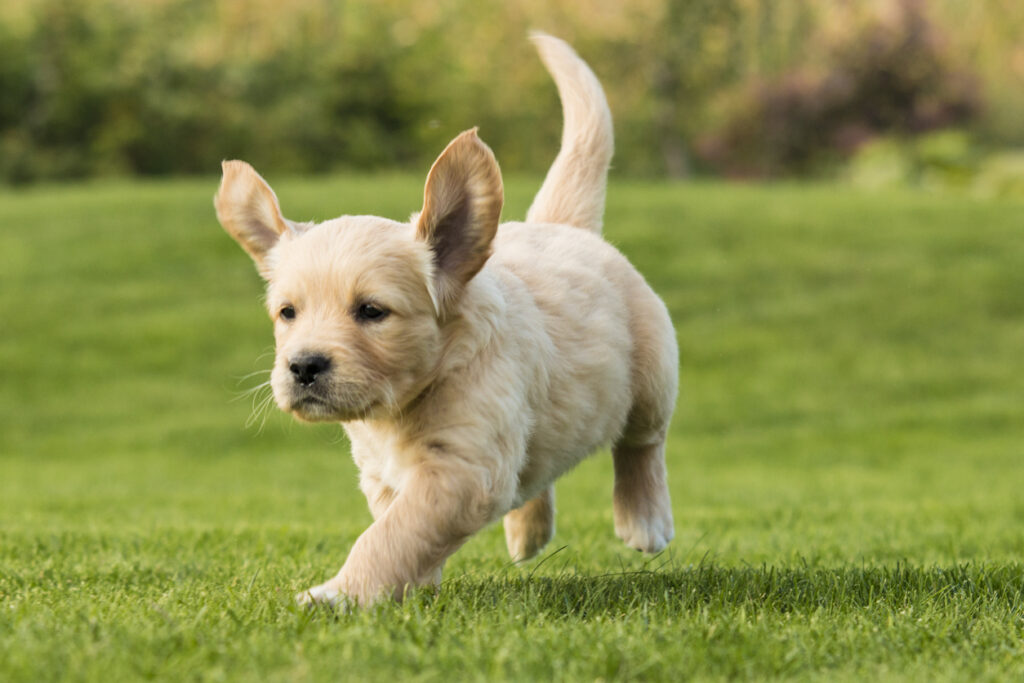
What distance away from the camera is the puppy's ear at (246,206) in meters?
3.64

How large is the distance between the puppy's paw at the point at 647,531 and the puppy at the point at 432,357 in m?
0.55

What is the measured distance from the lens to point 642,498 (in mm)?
4523

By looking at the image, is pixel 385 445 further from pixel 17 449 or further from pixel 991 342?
pixel 991 342

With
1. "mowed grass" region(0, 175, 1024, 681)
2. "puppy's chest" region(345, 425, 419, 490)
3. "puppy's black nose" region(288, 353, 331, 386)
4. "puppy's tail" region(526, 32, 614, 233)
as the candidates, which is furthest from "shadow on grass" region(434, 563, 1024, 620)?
"puppy's tail" region(526, 32, 614, 233)

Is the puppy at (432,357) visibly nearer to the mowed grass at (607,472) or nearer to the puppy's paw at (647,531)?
the mowed grass at (607,472)

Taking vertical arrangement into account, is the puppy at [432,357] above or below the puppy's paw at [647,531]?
above

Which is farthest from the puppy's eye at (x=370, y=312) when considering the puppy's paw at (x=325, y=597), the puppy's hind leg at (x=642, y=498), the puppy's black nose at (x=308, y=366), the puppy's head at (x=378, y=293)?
the puppy's hind leg at (x=642, y=498)

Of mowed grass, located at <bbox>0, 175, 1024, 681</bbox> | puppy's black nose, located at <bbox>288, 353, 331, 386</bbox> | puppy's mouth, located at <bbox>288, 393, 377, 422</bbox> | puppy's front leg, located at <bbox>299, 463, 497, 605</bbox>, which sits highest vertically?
puppy's black nose, located at <bbox>288, 353, 331, 386</bbox>

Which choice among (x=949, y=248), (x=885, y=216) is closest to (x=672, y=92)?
(x=885, y=216)

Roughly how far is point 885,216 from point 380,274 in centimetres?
1743

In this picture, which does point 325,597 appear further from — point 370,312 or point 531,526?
point 531,526

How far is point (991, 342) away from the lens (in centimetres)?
1537

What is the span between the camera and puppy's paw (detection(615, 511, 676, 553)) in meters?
4.41

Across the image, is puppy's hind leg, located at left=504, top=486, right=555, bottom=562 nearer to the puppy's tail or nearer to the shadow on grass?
the shadow on grass
